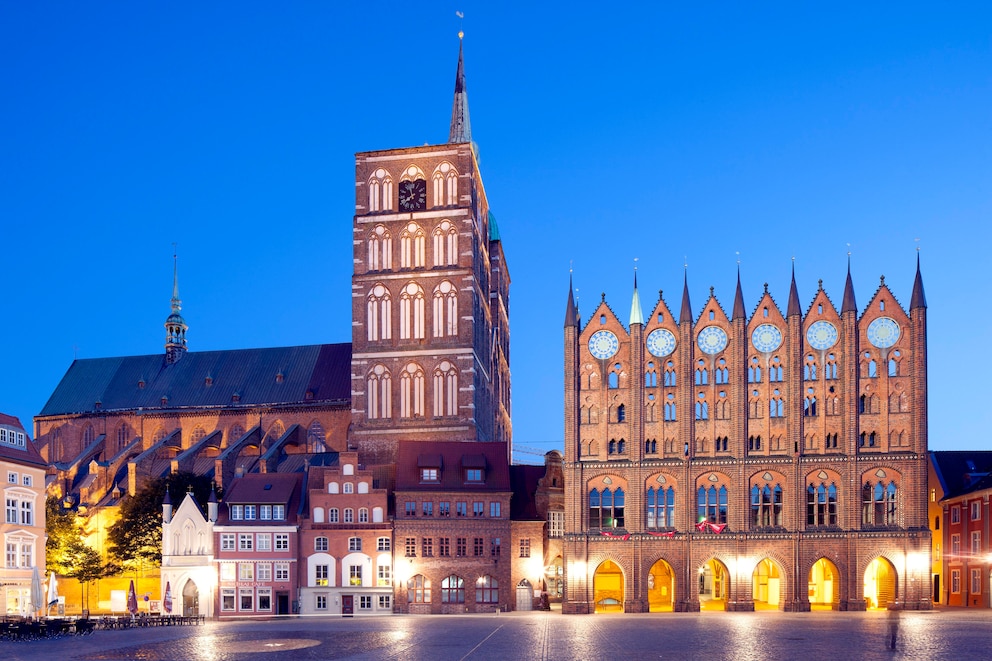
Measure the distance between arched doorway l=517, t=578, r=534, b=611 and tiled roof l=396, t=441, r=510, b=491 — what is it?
22.5 ft

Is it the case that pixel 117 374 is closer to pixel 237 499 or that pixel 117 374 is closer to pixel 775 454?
pixel 237 499

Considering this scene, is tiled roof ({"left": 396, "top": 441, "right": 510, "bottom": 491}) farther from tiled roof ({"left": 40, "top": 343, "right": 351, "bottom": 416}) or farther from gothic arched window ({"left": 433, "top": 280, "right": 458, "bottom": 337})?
tiled roof ({"left": 40, "top": 343, "right": 351, "bottom": 416})

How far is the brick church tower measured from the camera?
312ft

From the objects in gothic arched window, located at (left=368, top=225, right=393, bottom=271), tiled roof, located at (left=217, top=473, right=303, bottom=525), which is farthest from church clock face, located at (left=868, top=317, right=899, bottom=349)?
gothic arched window, located at (left=368, top=225, right=393, bottom=271)

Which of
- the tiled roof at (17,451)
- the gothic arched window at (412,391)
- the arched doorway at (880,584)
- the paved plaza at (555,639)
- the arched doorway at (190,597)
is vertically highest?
the gothic arched window at (412,391)

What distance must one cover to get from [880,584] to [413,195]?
50.0 metres

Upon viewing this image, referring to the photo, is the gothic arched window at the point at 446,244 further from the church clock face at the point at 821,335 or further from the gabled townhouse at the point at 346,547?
the church clock face at the point at 821,335

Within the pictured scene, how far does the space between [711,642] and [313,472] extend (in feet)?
143

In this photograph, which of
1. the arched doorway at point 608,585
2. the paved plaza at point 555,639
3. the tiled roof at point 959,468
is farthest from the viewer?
the tiled roof at point 959,468

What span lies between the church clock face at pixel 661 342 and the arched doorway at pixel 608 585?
50.5 feet

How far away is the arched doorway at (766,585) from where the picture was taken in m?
76.2

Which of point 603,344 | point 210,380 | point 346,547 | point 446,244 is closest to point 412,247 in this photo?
point 446,244

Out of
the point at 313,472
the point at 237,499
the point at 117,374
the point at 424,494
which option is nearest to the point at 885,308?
the point at 424,494

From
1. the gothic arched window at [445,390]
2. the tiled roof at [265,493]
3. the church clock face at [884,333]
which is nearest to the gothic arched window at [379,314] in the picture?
the gothic arched window at [445,390]
